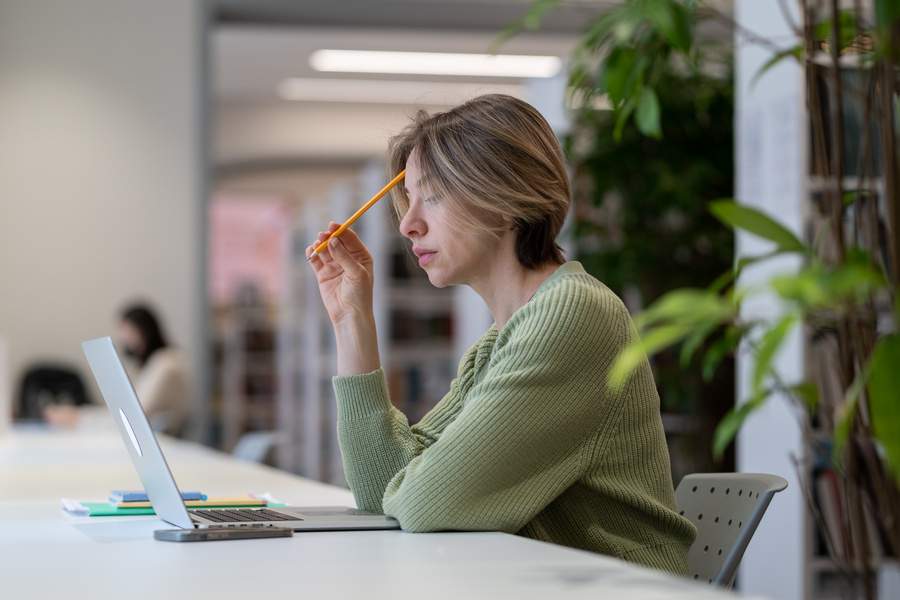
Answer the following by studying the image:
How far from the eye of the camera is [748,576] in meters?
4.09

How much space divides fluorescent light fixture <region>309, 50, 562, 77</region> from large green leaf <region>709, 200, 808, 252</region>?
7827 millimetres

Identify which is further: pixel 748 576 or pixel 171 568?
pixel 748 576

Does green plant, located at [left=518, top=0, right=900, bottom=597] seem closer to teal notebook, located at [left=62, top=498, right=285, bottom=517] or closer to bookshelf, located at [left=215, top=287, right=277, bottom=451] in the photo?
teal notebook, located at [left=62, top=498, right=285, bottom=517]

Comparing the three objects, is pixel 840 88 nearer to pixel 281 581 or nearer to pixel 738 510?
pixel 281 581

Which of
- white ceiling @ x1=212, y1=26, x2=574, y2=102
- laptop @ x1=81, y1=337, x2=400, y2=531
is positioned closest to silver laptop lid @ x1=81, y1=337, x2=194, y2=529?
laptop @ x1=81, y1=337, x2=400, y2=531

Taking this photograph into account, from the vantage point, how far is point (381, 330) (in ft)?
25.1

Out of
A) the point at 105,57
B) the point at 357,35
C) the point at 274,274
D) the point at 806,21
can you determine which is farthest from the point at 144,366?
the point at 274,274

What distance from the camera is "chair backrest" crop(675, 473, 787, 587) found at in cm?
167

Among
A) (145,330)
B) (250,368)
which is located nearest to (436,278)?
(145,330)

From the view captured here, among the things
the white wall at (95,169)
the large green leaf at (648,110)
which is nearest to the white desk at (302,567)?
the large green leaf at (648,110)

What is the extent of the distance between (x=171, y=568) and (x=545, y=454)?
0.49 m

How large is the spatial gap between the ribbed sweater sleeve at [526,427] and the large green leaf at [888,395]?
73cm

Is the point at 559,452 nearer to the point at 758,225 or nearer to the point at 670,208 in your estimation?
the point at 758,225

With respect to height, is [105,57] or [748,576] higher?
[105,57]
